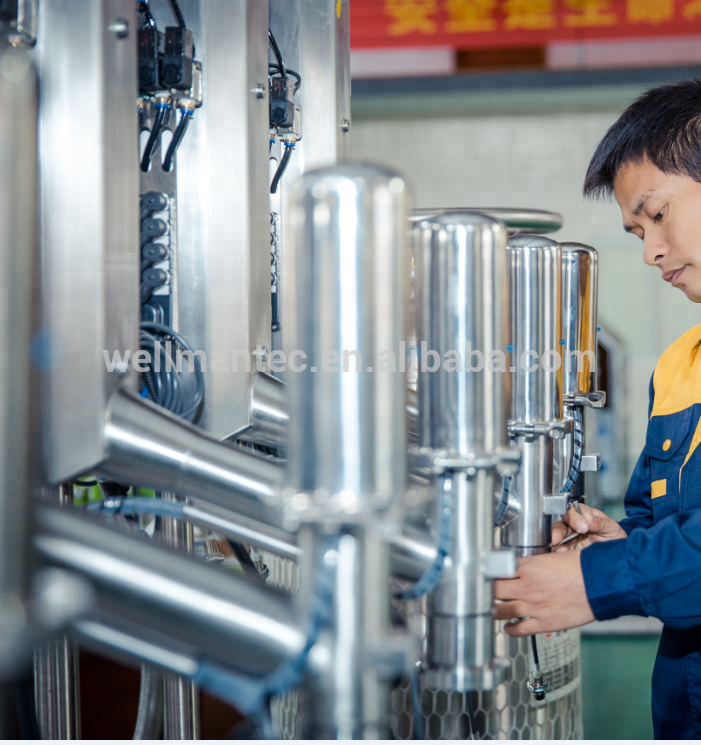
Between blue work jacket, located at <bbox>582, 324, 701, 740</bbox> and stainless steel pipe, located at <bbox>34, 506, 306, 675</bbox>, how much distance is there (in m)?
0.43

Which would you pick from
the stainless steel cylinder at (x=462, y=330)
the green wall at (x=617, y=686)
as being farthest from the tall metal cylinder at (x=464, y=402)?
the green wall at (x=617, y=686)

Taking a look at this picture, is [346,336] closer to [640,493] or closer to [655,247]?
[655,247]

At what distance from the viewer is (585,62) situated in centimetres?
Result: 342

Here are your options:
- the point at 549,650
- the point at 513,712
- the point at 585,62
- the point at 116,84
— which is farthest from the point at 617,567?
the point at 585,62

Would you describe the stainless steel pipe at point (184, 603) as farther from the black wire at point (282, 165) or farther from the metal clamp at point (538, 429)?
the black wire at point (282, 165)

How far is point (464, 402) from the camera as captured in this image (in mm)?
526

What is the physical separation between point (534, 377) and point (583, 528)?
0.23 meters

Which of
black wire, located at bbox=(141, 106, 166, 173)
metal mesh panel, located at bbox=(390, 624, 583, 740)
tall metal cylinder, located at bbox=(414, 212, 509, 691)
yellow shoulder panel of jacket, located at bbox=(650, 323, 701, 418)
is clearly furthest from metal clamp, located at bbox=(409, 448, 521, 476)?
yellow shoulder panel of jacket, located at bbox=(650, 323, 701, 418)

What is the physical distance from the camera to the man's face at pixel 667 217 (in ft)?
3.28

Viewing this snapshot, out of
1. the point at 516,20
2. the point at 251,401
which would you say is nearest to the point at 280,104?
the point at 251,401

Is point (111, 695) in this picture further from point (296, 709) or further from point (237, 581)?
point (237, 581)

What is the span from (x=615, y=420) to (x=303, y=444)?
3732 millimetres

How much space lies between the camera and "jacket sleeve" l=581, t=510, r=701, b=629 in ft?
2.48

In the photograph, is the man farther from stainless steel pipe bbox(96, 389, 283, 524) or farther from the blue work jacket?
stainless steel pipe bbox(96, 389, 283, 524)
